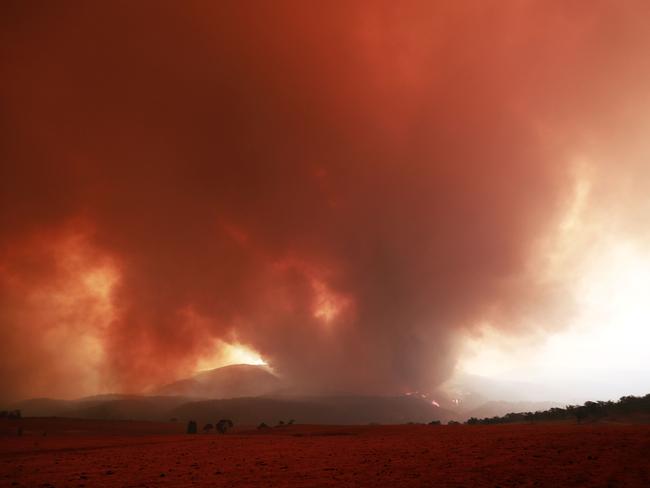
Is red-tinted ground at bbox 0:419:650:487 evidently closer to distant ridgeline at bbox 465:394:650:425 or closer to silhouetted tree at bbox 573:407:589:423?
silhouetted tree at bbox 573:407:589:423

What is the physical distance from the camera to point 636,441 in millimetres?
29188

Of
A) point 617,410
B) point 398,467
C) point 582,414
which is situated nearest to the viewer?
point 398,467

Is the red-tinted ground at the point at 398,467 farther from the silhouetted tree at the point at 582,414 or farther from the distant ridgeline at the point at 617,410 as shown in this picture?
the distant ridgeline at the point at 617,410

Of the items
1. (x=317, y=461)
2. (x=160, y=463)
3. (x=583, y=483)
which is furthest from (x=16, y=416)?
(x=583, y=483)

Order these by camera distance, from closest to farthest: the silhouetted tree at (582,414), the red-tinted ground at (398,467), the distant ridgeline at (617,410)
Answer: the red-tinted ground at (398,467) < the distant ridgeline at (617,410) < the silhouetted tree at (582,414)

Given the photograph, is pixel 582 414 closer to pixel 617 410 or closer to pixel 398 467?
pixel 617 410

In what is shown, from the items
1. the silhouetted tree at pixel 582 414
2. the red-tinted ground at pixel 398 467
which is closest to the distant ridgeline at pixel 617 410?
the silhouetted tree at pixel 582 414

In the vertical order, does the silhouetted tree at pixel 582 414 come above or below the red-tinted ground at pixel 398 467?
below

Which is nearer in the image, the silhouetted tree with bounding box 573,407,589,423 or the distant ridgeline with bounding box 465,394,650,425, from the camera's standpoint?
the distant ridgeline with bounding box 465,394,650,425

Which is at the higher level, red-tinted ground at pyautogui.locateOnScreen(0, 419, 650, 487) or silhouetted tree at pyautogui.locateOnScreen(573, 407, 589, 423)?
red-tinted ground at pyautogui.locateOnScreen(0, 419, 650, 487)

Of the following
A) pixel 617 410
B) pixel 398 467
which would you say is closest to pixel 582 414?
pixel 617 410

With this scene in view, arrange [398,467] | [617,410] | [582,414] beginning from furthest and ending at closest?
[617,410]
[582,414]
[398,467]

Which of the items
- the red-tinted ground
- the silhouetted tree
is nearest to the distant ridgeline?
the silhouetted tree

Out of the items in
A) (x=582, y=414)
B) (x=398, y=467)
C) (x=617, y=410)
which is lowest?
(x=582, y=414)
